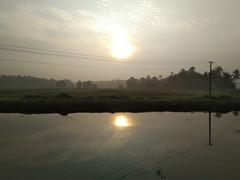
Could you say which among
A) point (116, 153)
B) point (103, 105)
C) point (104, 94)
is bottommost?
point (116, 153)

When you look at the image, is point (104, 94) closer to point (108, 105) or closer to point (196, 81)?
point (108, 105)

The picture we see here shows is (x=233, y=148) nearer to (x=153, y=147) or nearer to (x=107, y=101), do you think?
(x=153, y=147)

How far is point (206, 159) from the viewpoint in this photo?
45.0 feet

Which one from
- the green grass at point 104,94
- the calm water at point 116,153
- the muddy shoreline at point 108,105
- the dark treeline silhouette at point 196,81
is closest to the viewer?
the calm water at point 116,153

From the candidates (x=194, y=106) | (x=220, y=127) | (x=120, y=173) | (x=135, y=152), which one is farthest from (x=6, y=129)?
(x=194, y=106)

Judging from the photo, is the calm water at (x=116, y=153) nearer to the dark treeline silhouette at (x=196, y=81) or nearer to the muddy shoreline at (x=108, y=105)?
the muddy shoreline at (x=108, y=105)

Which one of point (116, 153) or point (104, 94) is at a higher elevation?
point (104, 94)

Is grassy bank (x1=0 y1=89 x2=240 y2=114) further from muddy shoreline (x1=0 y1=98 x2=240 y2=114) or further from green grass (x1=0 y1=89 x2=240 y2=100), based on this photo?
green grass (x1=0 y1=89 x2=240 y2=100)

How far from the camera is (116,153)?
47.8 feet

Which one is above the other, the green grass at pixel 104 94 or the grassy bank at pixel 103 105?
the green grass at pixel 104 94

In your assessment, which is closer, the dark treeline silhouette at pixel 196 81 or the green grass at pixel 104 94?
the green grass at pixel 104 94

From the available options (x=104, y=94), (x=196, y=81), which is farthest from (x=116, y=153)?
(x=196, y=81)

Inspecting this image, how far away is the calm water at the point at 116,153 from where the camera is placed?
37.8 feet

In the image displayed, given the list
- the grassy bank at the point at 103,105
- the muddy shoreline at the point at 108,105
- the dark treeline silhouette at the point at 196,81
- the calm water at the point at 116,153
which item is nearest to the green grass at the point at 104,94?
the grassy bank at the point at 103,105
